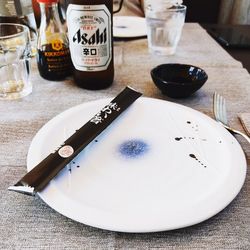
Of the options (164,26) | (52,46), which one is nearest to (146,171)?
(52,46)

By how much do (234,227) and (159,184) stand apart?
8cm

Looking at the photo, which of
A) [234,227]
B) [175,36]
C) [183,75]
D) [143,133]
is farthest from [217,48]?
[234,227]

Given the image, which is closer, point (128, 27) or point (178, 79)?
point (178, 79)

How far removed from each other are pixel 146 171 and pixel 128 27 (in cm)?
69

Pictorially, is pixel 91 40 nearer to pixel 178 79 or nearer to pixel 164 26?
pixel 178 79

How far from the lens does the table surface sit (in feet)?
0.88

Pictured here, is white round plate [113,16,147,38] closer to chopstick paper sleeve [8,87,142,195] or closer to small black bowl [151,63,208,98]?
small black bowl [151,63,208,98]

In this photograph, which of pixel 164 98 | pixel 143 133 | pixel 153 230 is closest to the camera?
pixel 153 230

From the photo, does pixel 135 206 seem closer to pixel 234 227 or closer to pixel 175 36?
pixel 234 227

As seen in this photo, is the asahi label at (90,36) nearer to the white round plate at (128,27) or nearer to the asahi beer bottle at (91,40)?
the asahi beer bottle at (91,40)

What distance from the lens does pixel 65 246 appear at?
26 centimetres

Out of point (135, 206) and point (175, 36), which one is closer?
point (135, 206)

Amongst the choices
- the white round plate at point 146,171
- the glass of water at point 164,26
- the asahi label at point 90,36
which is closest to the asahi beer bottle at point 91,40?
the asahi label at point 90,36

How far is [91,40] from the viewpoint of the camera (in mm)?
509
